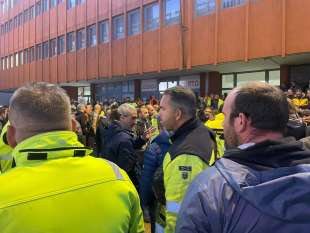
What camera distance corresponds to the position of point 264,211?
162 cm

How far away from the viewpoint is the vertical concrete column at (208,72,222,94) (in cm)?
2319

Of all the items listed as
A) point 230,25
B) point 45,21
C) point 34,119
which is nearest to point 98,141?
point 34,119

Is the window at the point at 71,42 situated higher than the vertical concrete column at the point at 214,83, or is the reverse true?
the window at the point at 71,42

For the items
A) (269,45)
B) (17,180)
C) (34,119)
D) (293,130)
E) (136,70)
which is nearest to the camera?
(17,180)

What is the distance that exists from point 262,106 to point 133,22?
2550cm

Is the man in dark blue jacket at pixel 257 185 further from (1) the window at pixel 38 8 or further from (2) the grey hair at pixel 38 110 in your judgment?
(1) the window at pixel 38 8

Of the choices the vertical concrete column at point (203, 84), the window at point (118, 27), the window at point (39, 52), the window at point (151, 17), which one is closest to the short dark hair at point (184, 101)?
the vertical concrete column at point (203, 84)

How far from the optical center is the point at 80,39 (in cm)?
3238

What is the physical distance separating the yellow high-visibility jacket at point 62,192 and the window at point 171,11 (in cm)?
2112

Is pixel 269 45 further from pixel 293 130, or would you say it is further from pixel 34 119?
pixel 34 119

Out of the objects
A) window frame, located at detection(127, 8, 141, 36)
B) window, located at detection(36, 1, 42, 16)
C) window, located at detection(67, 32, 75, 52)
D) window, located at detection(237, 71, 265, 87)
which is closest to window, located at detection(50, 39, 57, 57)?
window, located at detection(67, 32, 75, 52)

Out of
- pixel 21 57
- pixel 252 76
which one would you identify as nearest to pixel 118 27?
pixel 252 76

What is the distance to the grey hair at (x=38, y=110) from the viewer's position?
1.93 m

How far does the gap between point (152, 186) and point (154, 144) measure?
37 cm
